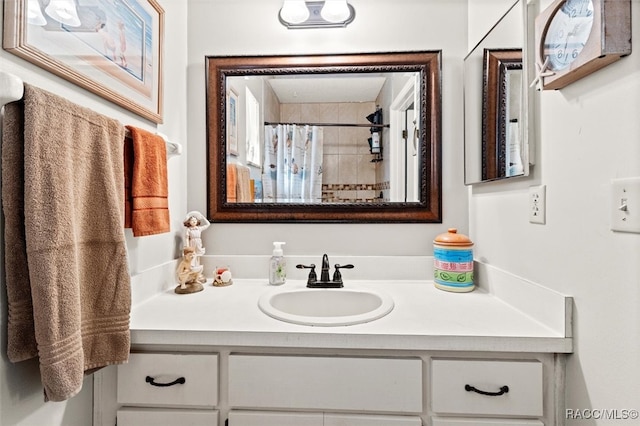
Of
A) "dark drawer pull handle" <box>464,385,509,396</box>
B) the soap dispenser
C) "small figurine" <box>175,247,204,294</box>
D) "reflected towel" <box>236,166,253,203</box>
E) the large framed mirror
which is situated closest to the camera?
"dark drawer pull handle" <box>464,385,509,396</box>

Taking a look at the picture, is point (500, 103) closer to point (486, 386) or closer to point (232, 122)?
point (486, 386)

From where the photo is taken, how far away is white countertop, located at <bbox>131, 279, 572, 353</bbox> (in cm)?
85

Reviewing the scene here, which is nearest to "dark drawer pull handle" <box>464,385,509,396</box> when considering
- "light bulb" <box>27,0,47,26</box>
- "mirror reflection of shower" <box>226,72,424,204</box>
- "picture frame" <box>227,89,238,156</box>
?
"mirror reflection of shower" <box>226,72,424,204</box>

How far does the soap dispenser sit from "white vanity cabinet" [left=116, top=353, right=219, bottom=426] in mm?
478

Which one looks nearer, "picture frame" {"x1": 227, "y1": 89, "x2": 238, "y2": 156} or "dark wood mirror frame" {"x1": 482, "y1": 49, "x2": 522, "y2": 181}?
"dark wood mirror frame" {"x1": 482, "y1": 49, "x2": 522, "y2": 181}

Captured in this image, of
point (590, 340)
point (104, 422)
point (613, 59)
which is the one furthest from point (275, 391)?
point (613, 59)

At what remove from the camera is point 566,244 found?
0.83 metres

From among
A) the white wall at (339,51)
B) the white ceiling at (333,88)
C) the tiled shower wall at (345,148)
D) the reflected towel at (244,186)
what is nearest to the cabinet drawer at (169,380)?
the white wall at (339,51)

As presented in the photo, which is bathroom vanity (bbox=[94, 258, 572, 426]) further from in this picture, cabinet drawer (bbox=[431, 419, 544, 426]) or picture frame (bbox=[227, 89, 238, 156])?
picture frame (bbox=[227, 89, 238, 156])

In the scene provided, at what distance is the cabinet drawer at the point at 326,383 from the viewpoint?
0.87m

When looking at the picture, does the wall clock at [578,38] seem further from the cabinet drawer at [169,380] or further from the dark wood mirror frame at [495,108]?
the cabinet drawer at [169,380]

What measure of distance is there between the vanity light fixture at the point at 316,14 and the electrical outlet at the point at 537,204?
3.37 ft

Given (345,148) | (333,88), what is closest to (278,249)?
(345,148)

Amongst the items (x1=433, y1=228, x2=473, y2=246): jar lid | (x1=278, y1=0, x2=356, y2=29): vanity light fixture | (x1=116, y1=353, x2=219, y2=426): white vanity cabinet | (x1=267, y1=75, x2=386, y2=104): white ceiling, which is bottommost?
(x1=116, y1=353, x2=219, y2=426): white vanity cabinet
